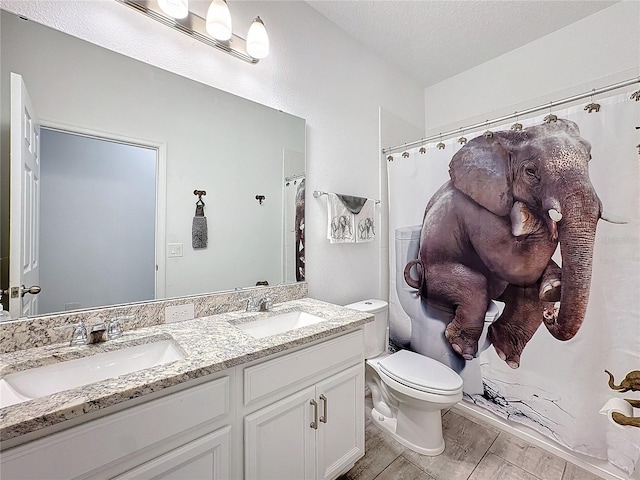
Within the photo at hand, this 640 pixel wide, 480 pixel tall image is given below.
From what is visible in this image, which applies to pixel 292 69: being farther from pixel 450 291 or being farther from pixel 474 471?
pixel 474 471

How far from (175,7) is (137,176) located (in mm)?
761

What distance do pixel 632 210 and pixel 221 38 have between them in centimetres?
211

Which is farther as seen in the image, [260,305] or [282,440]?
[260,305]

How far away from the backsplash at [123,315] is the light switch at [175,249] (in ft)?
0.69

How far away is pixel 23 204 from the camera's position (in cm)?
101

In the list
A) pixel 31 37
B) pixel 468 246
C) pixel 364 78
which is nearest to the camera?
pixel 31 37

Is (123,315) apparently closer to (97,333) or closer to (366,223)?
(97,333)


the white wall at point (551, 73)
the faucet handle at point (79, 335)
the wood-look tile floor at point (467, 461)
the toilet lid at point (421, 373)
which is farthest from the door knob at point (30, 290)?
the white wall at point (551, 73)

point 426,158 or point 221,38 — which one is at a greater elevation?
point 221,38

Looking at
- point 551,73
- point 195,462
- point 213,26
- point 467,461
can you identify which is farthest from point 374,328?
point 551,73

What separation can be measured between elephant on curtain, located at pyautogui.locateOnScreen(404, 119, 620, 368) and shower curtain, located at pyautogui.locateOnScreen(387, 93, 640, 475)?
0.05m

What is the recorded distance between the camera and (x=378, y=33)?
209 centimetres

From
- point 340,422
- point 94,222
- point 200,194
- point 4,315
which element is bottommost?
point 340,422

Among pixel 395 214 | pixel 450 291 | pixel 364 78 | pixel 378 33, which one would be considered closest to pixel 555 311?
pixel 450 291
